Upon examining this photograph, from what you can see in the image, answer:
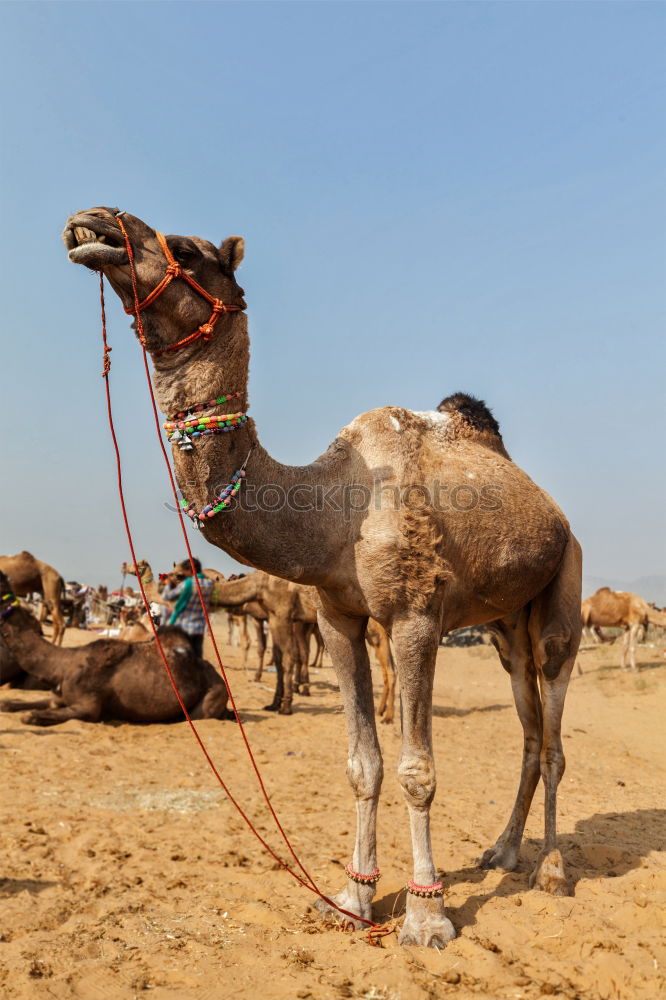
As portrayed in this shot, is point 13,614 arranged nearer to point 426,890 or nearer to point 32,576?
point 426,890

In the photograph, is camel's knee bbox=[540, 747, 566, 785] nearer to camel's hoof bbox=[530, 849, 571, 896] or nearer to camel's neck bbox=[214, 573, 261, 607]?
camel's hoof bbox=[530, 849, 571, 896]

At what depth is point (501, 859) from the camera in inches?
205

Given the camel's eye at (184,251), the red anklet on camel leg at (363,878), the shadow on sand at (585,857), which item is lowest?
the shadow on sand at (585,857)

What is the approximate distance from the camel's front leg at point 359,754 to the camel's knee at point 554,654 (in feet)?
4.29

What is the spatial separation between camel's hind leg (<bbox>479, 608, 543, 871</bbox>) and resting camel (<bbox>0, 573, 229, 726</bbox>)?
216 inches

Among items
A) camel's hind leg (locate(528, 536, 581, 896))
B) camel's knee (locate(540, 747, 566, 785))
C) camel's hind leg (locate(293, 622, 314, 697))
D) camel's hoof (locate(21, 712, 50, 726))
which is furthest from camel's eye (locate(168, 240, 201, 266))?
camel's hind leg (locate(293, 622, 314, 697))

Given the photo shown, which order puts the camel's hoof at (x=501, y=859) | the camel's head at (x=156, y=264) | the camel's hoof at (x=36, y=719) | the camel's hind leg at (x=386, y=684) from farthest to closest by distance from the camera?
1. the camel's hind leg at (x=386, y=684)
2. the camel's hoof at (x=36, y=719)
3. the camel's hoof at (x=501, y=859)
4. the camel's head at (x=156, y=264)

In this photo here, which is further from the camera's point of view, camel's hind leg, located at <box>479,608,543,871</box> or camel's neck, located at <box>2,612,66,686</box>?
camel's neck, located at <box>2,612,66,686</box>

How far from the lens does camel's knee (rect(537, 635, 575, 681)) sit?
5004 mm

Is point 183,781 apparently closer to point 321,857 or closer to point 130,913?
point 321,857

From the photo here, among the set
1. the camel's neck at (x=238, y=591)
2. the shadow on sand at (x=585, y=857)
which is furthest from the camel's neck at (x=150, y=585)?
the shadow on sand at (x=585, y=857)

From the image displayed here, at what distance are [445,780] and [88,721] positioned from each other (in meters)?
4.45

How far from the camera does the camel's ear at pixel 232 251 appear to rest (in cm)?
384

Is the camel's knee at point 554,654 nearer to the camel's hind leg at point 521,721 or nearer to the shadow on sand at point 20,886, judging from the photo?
the camel's hind leg at point 521,721
